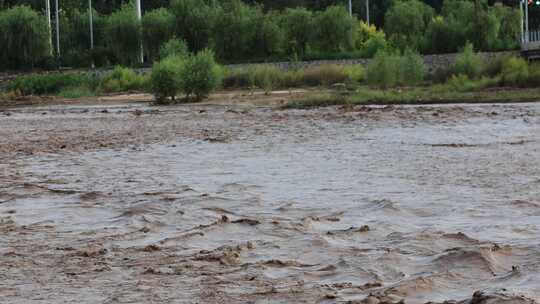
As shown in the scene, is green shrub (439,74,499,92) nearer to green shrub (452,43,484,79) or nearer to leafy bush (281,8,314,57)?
green shrub (452,43,484,79)

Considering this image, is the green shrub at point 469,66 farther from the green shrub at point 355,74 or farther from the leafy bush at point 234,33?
the leafy bush at point 234,33

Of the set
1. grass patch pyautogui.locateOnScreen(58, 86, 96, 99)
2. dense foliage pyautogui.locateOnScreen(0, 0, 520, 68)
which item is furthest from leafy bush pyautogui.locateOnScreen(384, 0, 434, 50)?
grass patch pyautogui.locateOnScreen(58, 86, 96, 99)

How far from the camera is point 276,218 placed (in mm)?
9453

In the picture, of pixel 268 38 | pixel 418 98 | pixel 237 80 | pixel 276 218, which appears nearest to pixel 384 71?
pixel 418 98

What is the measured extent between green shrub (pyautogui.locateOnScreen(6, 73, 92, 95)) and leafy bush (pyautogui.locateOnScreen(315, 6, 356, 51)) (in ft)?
53.5

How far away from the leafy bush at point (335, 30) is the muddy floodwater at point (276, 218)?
42.1m

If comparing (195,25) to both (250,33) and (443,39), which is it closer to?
(250,33)

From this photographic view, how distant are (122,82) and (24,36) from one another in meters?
17.7

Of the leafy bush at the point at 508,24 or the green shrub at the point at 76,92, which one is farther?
the leafy bush at the point at 508,24

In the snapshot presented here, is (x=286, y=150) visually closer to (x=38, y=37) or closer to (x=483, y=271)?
(x=483, y=271)

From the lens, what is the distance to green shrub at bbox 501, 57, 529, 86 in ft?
120

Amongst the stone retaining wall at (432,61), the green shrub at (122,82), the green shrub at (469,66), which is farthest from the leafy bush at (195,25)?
the green shrub at (469,66)

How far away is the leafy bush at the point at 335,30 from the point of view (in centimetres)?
6141

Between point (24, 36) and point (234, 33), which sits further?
point (24, 36)
